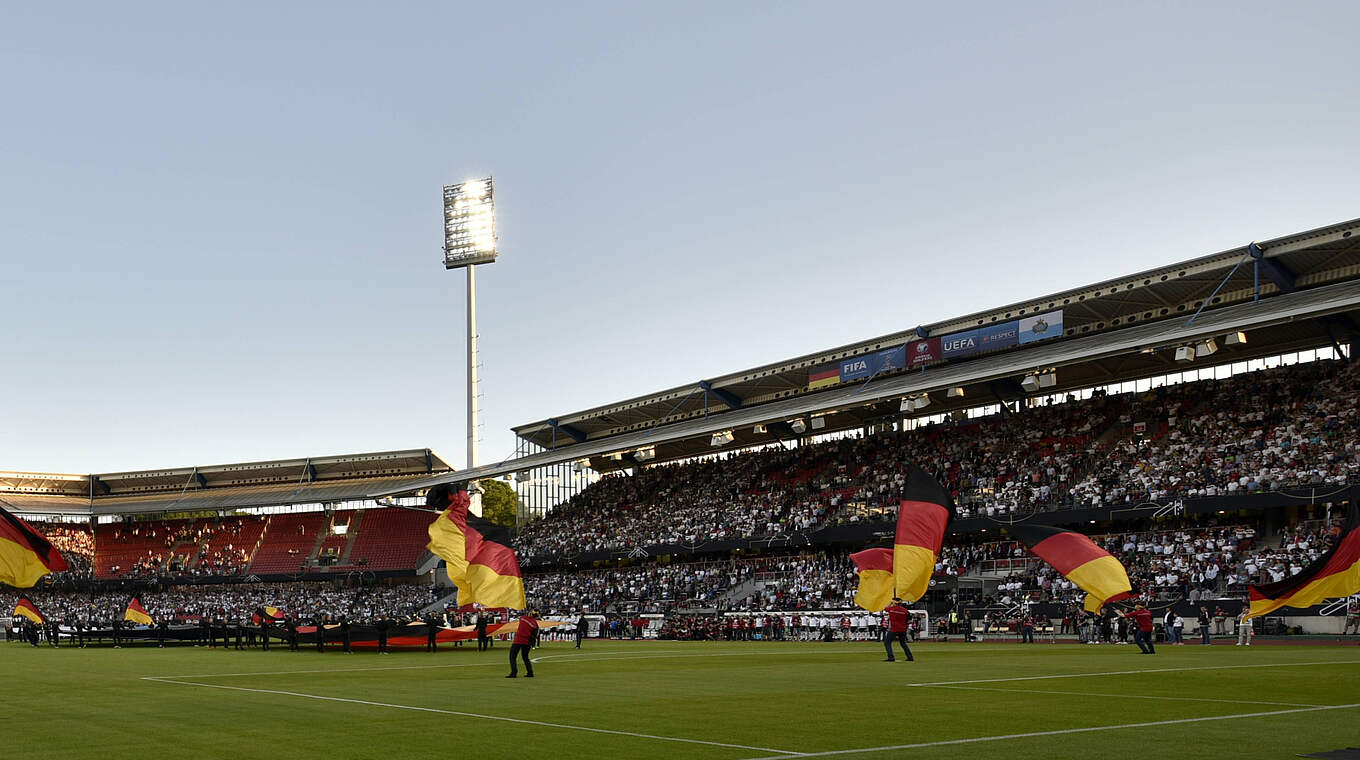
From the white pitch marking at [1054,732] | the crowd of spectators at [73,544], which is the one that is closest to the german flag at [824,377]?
the white pitch marking at [1054,732]

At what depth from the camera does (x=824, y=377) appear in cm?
6338

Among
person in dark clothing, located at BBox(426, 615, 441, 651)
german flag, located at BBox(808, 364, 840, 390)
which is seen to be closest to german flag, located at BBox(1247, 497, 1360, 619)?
person in dark clothing, located at BBox(426, 615, 441, 651)

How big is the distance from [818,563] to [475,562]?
2805 cm

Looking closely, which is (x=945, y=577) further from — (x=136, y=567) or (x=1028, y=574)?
(x=136, y=567)

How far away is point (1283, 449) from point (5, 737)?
4137 centimetres

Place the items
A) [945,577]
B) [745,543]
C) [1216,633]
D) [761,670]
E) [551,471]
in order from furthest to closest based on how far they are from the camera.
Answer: [551,471] < [745,543] < [945,577] < [1216,633] < [761,670]

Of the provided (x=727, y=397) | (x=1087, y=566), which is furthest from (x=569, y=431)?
(x=1087, y=566)

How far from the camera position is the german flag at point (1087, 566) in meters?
28.2

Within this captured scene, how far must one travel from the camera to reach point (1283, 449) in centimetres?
4338

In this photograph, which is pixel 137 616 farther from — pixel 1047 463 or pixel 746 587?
pixel 1047 463

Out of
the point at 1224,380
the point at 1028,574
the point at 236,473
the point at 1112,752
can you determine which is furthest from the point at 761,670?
the point at 236,473

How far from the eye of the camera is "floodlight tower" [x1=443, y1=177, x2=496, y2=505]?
82688mm

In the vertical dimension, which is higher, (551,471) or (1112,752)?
(551,471)

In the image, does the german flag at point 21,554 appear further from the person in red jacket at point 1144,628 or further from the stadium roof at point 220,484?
the stadium roof at point 220,484
